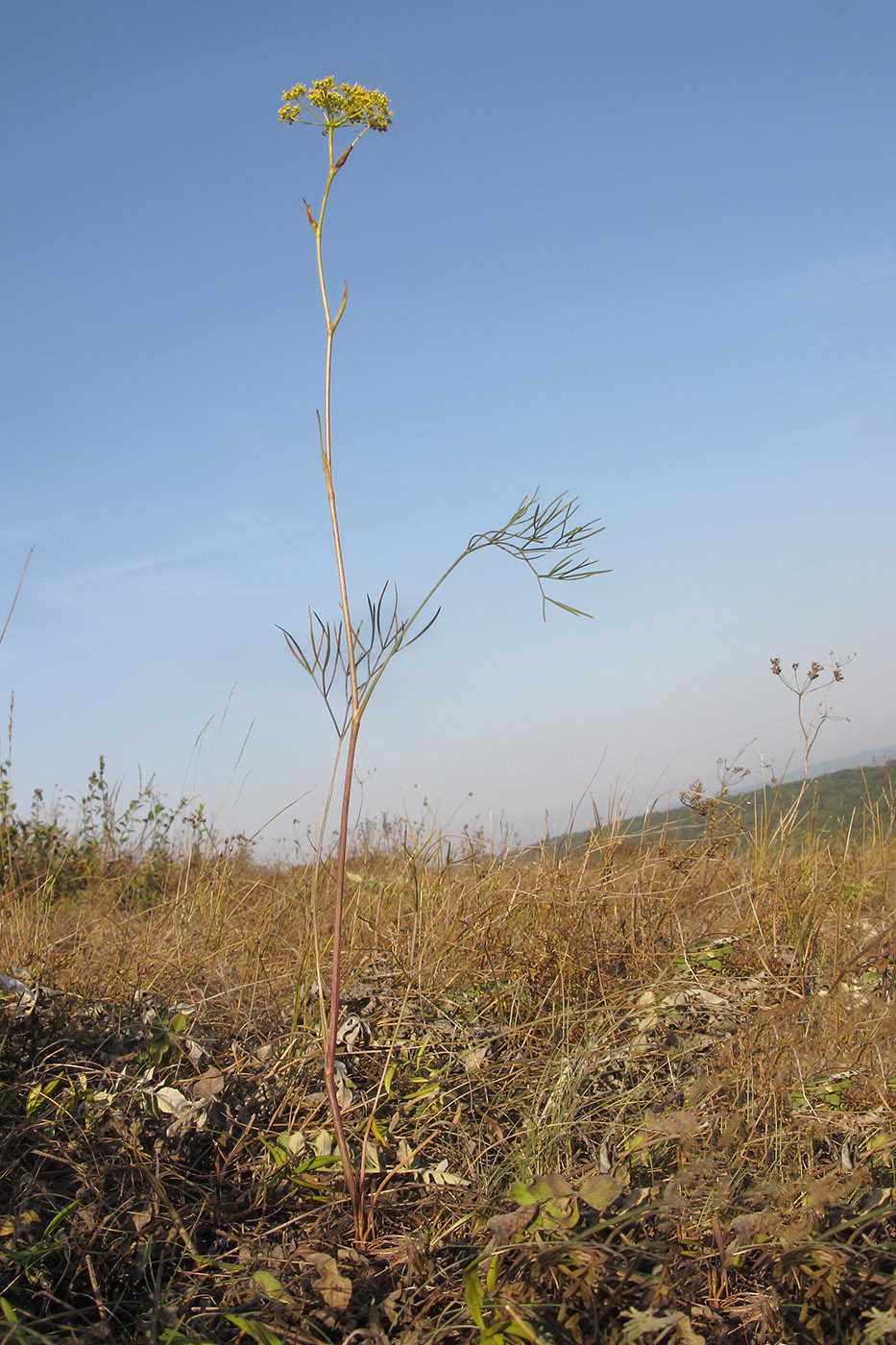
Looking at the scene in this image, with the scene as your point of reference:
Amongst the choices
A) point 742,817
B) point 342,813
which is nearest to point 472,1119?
point 342,813

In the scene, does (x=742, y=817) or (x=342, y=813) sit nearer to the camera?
(x=342, y=813)

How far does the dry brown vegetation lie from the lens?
164 cm

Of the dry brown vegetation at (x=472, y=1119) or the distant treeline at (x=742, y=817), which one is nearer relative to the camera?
the dry brown vegetation at (x=472, y=1119)

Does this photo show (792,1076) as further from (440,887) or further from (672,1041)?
(440,887)

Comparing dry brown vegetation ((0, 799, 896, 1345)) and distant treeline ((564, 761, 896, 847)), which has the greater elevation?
distant treeline ((564, 761, 896, 847))

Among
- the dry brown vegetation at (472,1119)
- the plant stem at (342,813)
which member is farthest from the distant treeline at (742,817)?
the plant stem at (342,813)

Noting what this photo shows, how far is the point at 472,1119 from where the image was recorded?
236cm

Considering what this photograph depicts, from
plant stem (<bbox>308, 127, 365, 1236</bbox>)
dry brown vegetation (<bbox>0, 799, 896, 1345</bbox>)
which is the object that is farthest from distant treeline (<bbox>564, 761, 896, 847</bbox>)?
plant stem (<bbox>308, 127, 365, 1236</bbox>)

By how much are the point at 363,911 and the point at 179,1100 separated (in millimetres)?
1271

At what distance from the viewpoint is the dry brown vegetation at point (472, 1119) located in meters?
1.64

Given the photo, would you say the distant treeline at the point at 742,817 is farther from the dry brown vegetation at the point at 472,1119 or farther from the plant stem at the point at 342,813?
the plant stem at the point at 342,813

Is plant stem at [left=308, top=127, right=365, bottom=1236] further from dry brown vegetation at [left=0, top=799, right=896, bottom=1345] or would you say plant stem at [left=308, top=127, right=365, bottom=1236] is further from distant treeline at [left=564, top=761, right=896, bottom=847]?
distant treeline at [left=564, top=761, right=896, bottom=847]

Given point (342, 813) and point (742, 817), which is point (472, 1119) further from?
point (742, 817)

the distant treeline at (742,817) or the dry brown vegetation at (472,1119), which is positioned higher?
the distant treeline at (742,817)
